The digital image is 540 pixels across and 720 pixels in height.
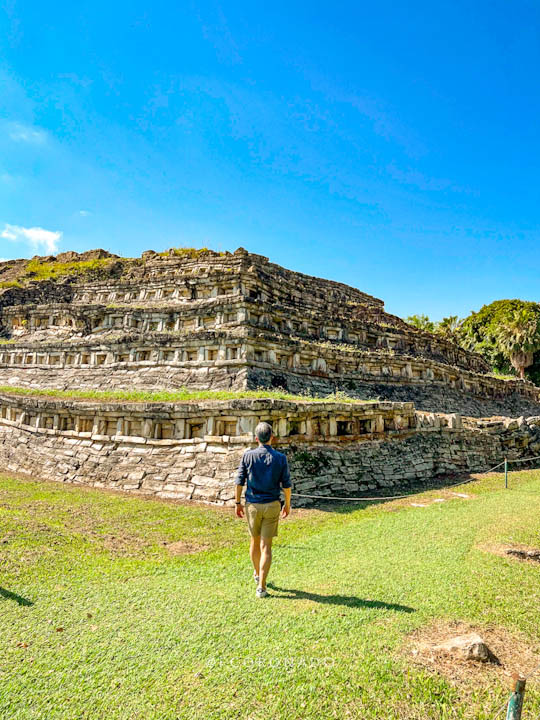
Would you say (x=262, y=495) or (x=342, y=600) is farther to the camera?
(x=262, y=495)

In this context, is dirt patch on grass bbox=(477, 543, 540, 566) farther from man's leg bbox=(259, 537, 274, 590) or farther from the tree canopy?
the tree canopy

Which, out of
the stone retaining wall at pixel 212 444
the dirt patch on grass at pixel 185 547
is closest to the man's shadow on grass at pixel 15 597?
the dirt patch on grass at pixel 185 547

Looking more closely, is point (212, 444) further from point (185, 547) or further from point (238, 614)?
point (238, 614)

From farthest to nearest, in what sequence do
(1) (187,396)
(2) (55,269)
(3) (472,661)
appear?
(2) (55,269) → (1) (187,396) → (3) (472,661)

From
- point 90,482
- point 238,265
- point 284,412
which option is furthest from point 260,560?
point 238,265

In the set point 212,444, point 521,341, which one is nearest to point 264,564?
point 212,444

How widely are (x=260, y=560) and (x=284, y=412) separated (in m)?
6.40

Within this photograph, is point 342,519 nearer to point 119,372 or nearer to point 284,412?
point 284,412

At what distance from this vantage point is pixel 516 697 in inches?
104

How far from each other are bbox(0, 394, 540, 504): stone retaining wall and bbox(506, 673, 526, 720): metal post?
806 cm

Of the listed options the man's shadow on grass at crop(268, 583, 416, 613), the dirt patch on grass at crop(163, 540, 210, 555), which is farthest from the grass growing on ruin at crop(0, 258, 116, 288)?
the man's shadow on grass at crop(268, 583, 416, 613)

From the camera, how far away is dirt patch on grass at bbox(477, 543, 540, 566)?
22.1 feet

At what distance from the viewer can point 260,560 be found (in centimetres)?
557

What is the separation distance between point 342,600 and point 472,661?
67.5 inches
